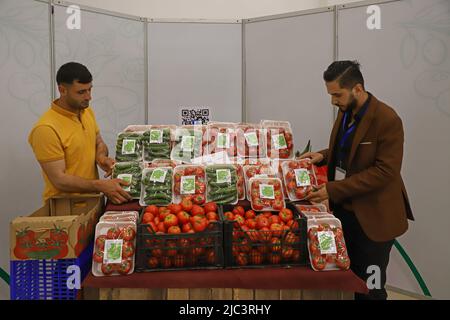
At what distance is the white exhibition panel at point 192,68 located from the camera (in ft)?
14.6

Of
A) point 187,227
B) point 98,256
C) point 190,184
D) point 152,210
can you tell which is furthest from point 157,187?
point 98,256

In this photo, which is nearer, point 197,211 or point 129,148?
point 197,211

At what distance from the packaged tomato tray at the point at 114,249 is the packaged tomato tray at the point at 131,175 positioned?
0.56 metres

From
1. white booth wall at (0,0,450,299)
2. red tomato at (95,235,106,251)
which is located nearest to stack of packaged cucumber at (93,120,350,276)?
red tomato at (95,235,106,251)

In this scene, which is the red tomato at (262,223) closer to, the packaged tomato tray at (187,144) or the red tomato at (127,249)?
the red tomato at (127,249)

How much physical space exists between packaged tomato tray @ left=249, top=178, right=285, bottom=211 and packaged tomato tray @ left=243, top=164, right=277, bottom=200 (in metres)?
0.10

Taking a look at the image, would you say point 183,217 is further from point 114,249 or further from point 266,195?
point 266,195

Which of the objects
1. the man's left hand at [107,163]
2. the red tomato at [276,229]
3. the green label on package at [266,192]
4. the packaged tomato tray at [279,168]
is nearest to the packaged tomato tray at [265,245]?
the red tomato at [276,229]

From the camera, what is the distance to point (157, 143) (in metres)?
2.87

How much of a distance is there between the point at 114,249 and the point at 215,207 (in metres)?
0.56

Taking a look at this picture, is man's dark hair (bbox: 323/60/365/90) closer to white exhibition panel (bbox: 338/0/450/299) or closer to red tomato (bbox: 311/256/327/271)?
red tomato (bbox: 311/256/327/271)
